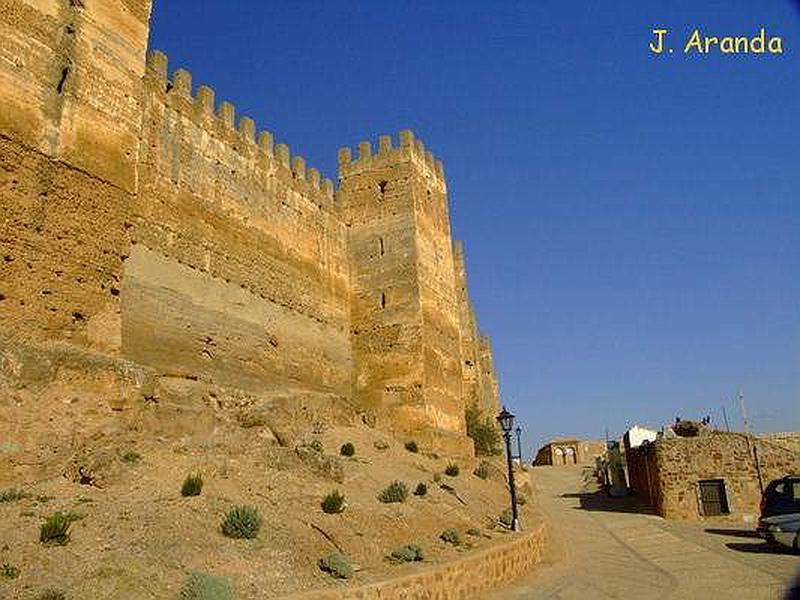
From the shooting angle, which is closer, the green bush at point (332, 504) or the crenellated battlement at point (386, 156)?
the green bush at point (332, 504)

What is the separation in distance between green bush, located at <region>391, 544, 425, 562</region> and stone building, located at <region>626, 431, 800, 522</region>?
14.7 meters

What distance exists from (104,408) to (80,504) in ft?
7.70

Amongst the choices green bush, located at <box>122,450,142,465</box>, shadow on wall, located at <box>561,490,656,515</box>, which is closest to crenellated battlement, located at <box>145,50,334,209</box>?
green bush, located at <box>122,450,142,465</box>

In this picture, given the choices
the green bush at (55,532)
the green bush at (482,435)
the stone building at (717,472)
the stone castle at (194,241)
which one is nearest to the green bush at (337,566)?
the green bush at (55,532)

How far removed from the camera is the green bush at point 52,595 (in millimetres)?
6340

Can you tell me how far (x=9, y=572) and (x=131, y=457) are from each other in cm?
379

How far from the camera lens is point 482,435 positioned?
29.2 meters

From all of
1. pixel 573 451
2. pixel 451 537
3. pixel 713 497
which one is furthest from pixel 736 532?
pixel 573 451

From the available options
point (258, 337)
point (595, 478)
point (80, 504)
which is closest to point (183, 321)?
point (258, 337)

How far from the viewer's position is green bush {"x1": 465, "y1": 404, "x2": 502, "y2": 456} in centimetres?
2895

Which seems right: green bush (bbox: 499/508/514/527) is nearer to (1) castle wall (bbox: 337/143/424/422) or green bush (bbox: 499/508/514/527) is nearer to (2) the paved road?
(2) the paved road

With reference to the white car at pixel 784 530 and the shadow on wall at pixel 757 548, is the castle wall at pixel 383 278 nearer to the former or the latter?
the shadow on wall at pixel 757 548

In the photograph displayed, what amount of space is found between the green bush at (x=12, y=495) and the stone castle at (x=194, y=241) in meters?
1.69

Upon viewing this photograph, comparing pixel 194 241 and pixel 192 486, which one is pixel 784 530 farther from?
pixel 194 241
